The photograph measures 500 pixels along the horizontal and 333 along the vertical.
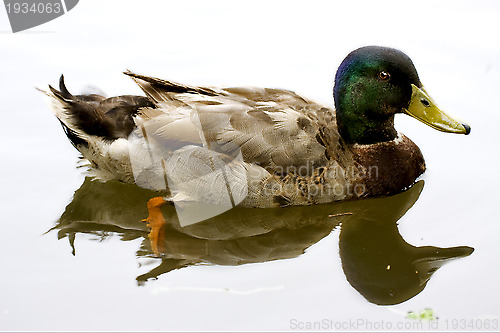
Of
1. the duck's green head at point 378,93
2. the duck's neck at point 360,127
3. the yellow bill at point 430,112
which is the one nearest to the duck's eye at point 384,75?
the duck's green head at point 378,93

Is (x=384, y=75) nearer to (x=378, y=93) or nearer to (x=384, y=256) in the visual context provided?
(x=378, y=93)

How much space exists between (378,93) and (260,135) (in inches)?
45.0

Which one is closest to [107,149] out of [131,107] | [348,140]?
[131,107]

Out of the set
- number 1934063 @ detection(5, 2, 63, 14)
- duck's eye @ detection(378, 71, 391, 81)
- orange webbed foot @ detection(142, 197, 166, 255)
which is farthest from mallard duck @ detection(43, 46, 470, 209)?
number 1934063 @ detection(5, 2, 63, 14)

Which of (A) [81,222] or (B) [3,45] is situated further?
(B) [3,45]

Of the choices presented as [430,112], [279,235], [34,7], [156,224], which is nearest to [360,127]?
[430,112]

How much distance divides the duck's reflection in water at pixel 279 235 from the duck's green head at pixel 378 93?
746 millimetres

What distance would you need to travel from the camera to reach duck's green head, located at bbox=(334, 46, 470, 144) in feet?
21.0

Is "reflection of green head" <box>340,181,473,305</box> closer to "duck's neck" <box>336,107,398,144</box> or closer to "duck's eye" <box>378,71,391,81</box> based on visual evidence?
"duck's neck" <box>336,107,398,144</box>

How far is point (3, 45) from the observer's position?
8805 millimetres

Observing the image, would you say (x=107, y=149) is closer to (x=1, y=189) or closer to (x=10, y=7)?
(x=1, y=189)

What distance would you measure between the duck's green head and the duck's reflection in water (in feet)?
2.45

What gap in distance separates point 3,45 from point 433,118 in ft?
17.2

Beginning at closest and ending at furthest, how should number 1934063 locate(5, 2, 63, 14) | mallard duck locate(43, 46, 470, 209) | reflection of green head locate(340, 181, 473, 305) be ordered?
1. reflection of green head locate(340, 181, 473, 305)
2. mallard duck locate(43, 46, 470, 209)
3. number 1934063 locate(5, 2, 63, 14)
